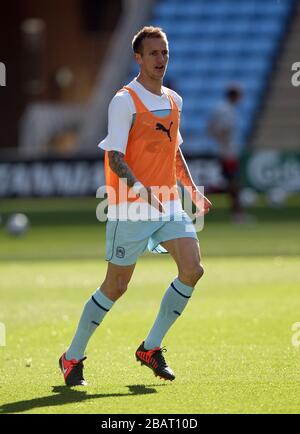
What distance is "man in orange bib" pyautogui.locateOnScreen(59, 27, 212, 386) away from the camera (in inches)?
332

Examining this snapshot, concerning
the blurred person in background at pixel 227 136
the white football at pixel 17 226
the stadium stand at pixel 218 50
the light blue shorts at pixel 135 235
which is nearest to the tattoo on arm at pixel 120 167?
the light blue shorts at pixel 135 235

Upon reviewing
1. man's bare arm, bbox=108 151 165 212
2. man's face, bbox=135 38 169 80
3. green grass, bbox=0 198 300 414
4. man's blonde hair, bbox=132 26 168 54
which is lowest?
green grass, bbox=0 198 300 414

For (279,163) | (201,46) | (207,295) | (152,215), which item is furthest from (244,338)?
(201,46)

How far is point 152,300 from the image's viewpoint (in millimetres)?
13672

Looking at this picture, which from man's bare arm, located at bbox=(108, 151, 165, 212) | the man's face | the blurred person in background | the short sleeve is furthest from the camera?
the blurred person in background

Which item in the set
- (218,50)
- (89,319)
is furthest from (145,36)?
(218,50)

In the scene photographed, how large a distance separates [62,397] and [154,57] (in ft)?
7.63

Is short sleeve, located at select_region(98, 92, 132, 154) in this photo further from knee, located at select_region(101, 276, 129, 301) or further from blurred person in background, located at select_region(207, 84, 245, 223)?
blurred person in background, located at select_region(207, 84, 245, 223)

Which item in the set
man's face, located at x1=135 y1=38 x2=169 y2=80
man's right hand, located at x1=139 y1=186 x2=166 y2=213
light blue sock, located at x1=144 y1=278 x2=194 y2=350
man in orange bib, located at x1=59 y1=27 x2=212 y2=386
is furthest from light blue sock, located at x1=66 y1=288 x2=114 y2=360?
man's face, located at x1=135 y1=38 x2=169 y2=80

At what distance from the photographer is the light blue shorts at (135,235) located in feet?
27.8

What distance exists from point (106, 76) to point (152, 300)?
948 inches

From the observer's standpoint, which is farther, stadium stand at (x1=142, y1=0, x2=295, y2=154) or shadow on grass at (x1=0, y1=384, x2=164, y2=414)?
stadium stand at (x1=142, y1=0, x2=295, y2=154)

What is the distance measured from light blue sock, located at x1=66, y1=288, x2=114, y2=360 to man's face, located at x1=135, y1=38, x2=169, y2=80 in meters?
1.52
